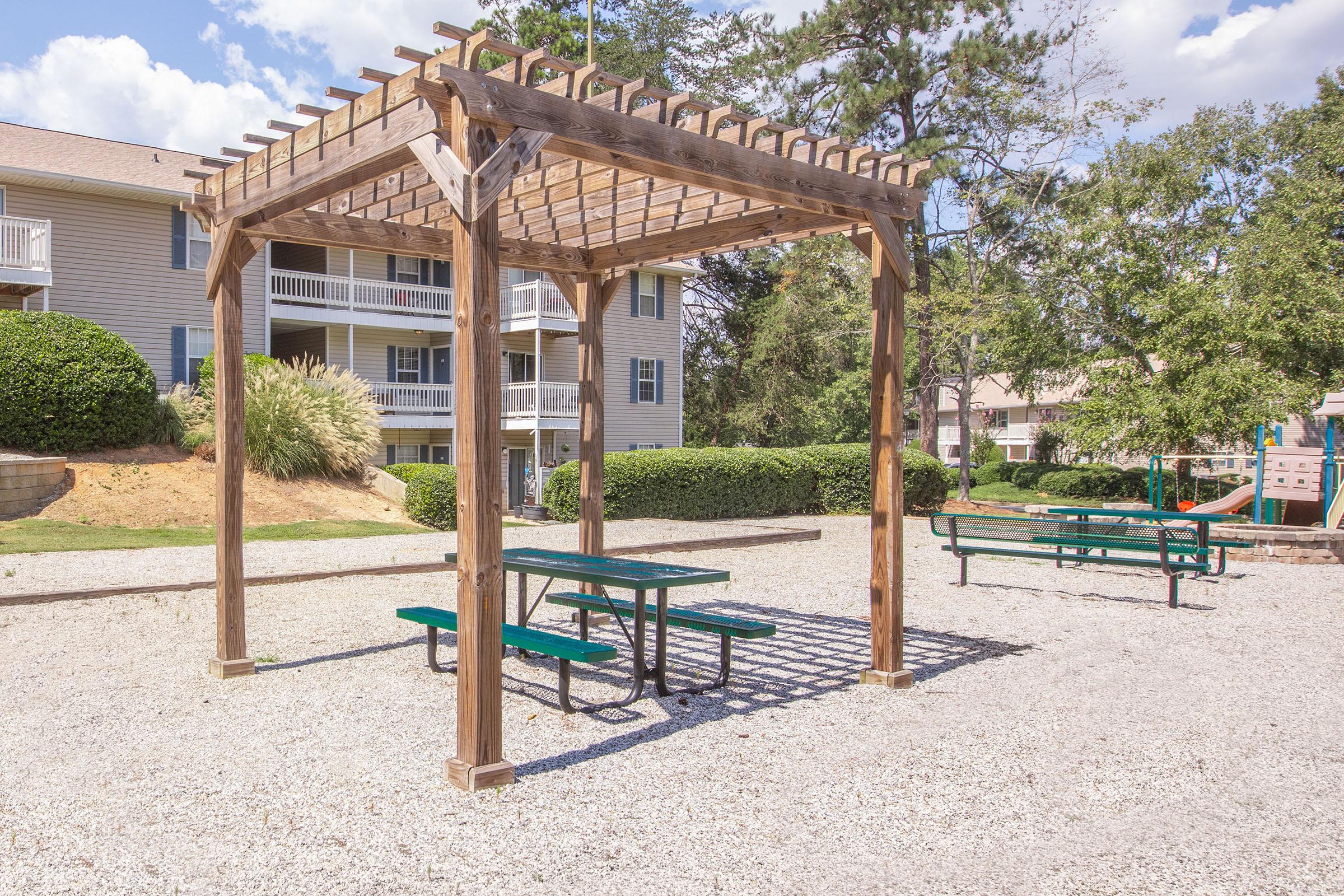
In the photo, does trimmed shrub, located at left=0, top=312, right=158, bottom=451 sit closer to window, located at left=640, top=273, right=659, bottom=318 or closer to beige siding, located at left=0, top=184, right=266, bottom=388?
beige siding, located at left=0, top=184, right=266, bottom=388

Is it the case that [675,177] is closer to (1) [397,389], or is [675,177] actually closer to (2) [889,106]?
(1) [397,389]

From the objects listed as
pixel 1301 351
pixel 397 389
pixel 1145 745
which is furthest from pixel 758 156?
pixel 1301 351

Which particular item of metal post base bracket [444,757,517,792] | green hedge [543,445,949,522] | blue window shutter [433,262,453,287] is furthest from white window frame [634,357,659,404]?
metal post base bracket [444,757,517,792]

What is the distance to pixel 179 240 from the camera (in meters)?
23.3

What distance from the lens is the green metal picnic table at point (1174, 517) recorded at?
10836 millimetres

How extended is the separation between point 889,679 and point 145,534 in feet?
41.5

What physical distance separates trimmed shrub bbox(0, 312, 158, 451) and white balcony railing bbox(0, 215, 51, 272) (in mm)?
2326

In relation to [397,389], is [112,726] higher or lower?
lower

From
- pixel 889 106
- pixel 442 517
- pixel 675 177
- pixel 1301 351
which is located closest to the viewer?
pixel 675 177

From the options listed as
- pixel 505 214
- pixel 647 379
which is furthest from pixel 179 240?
pixel 505 214

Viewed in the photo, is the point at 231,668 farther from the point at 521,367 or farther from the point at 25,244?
the point at 521,367

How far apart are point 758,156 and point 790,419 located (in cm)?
3146

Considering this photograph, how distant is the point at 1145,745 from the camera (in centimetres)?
544

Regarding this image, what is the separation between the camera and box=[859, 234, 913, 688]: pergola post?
260 inches
